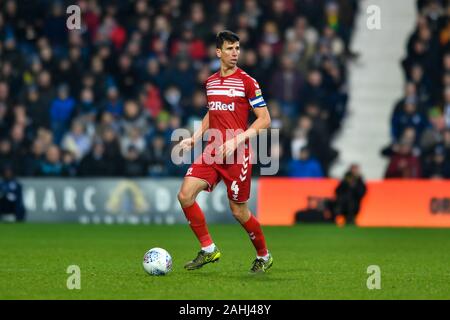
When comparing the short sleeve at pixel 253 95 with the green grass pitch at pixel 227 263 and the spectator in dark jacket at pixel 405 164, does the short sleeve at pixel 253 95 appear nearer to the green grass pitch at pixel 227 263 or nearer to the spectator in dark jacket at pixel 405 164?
the green grass pitch at pixel 227 263

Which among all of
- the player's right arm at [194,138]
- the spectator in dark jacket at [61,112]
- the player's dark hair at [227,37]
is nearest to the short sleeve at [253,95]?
the player's dark hair at [227,37]

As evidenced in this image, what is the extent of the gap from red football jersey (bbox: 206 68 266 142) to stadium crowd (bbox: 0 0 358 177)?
10028mm

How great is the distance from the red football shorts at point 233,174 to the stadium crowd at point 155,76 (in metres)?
10.0

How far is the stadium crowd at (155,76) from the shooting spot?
22.0 metres

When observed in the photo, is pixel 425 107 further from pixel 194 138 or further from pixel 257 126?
pixel 257 126

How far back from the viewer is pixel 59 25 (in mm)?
24109

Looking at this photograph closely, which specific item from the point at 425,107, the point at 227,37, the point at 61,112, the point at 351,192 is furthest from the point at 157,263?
the point at 425,107

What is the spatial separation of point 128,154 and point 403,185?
5.39 meters

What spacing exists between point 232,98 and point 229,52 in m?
0.48

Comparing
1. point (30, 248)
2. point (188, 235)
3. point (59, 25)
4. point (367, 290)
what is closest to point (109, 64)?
point (59, 25)

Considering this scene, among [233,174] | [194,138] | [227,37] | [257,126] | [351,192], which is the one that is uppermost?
[227,37]

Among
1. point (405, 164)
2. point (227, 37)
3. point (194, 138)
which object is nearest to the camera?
point (227, 37)

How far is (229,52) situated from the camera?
11.4 metres

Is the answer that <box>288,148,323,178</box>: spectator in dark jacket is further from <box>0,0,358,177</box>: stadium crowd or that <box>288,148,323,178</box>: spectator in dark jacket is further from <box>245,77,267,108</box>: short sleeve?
<box>245,77,267,108</box>: short sleeve
